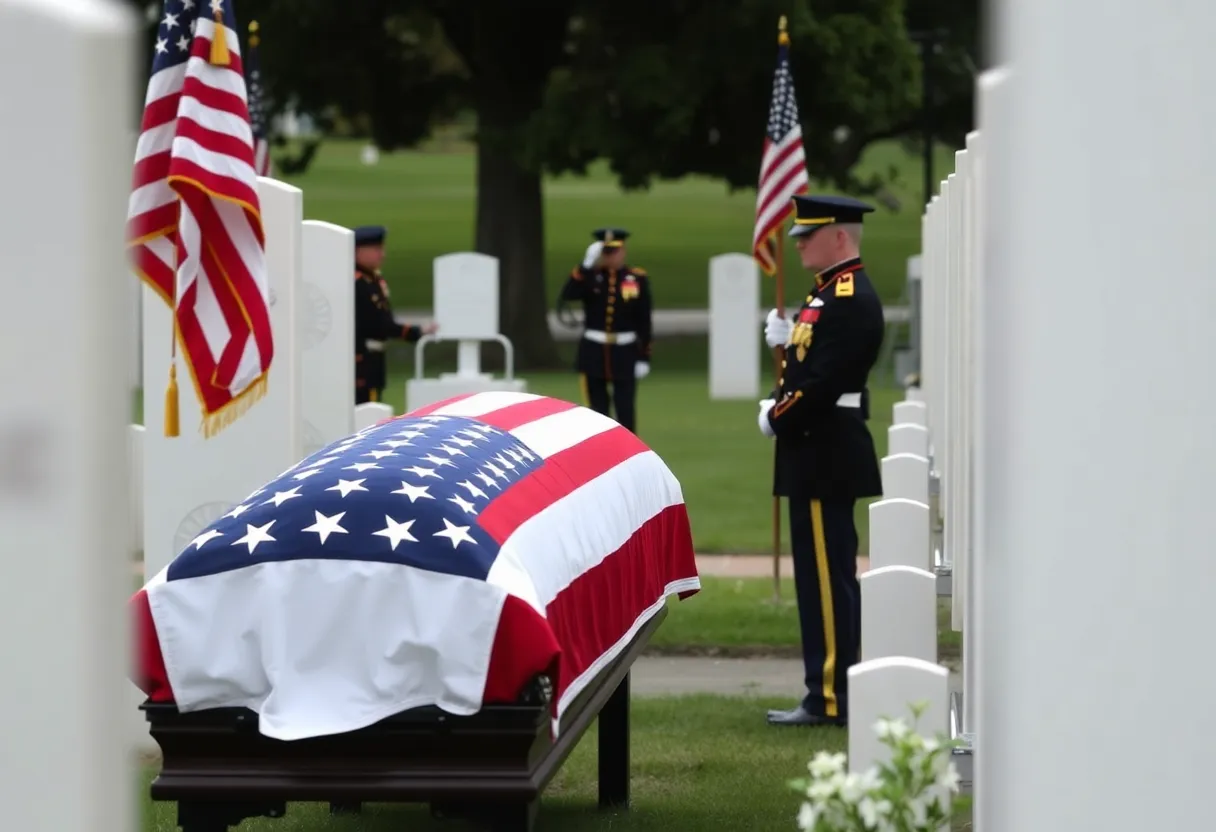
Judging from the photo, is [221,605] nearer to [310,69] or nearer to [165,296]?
[165,296]

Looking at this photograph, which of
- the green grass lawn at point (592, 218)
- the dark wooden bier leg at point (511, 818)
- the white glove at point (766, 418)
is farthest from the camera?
the green grass lawn at point (592, 218)

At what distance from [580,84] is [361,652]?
22587 mm

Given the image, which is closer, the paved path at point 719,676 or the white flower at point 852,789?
the white flower at point 852,789

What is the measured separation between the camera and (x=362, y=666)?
13.4ft

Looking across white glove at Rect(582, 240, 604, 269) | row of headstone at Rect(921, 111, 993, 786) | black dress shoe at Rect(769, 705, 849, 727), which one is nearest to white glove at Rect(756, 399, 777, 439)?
row of headstone at Rect(921, 111, 993, 786)

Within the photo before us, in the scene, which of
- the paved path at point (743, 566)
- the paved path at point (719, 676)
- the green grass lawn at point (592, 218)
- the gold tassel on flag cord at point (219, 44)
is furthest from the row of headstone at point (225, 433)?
the green grass lawn at point (592, 218)

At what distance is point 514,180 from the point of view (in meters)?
29.0

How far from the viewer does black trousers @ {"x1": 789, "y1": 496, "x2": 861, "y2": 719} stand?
24.8ft

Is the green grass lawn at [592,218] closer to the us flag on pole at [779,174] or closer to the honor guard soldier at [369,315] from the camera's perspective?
the honor guard soldier at [369,315]

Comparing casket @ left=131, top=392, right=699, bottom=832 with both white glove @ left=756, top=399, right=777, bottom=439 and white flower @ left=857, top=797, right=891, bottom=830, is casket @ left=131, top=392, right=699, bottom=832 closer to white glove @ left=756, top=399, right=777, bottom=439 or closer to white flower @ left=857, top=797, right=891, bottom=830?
white flower @ left=857, top=797, right=891, bottom=830

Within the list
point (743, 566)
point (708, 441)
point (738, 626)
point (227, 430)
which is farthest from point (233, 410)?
point (708, 441)

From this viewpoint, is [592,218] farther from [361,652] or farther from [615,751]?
[361,652]

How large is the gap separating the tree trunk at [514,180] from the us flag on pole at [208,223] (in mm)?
21319

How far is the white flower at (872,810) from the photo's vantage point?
304 cm
